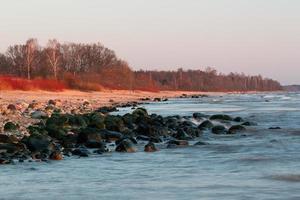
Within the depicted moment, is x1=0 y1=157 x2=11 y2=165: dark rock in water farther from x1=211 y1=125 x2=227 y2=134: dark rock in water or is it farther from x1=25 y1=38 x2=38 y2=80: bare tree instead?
x1=25 y1=38 x2=38 y2=80: bare tree

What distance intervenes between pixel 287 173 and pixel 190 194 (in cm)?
334

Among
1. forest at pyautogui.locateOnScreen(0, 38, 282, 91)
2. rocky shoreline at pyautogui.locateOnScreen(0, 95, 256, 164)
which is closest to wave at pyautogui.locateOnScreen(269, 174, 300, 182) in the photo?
rocky shoreline at pyautogui.locateOnScreen(0, 95, 256, 164)

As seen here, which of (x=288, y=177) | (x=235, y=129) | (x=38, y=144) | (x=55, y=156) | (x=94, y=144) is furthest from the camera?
(x=235, y=129)

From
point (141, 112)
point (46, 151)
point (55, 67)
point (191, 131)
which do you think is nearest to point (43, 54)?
point (55, 67)

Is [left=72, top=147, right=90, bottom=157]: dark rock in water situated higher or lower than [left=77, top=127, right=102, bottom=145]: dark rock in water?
lower

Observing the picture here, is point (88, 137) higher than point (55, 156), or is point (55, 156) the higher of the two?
point (88, 137)

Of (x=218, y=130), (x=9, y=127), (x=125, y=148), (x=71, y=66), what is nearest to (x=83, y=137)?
(x=125, y=148)

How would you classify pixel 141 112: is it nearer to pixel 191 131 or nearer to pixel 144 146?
pixel 191 131

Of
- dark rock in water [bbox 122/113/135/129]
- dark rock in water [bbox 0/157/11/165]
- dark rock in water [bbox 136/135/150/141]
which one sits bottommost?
dark rock in water [bbox 136/135/150/141]

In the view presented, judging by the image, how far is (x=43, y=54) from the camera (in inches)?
3595

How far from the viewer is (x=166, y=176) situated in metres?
11.6

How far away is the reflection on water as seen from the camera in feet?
31.7

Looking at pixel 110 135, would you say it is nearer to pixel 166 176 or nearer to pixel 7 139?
pixel 7 139

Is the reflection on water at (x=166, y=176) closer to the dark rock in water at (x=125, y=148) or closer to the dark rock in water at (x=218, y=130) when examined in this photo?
the dark rock in water at (x=125, y=148)
